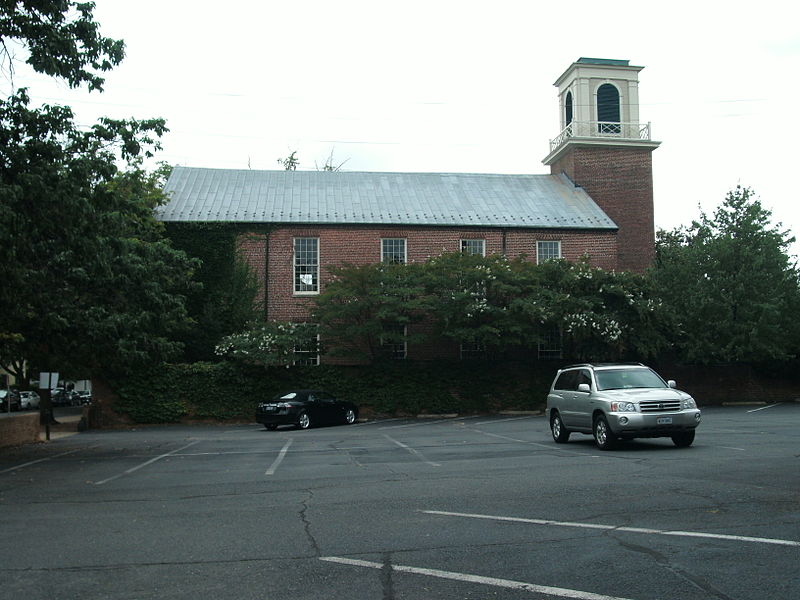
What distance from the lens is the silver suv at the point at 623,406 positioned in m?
15.5

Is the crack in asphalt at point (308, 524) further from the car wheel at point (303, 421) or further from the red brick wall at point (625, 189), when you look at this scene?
the red brick wall at point (625, 189)

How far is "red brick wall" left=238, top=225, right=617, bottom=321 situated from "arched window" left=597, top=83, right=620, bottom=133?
682 cm

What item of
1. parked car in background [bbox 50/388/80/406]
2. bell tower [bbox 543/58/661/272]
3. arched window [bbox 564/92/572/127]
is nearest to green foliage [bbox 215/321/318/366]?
bell tower [bbox 543/58/661/272]

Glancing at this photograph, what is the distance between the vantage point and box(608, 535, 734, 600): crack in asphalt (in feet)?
18.9

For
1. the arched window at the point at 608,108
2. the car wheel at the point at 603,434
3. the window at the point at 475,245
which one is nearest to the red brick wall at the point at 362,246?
the window at the point at 475,245

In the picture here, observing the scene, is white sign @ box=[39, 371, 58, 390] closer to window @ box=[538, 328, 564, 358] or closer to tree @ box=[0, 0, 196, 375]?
tree @ box=[0, 0, 196, 375]

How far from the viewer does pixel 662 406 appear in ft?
51.3

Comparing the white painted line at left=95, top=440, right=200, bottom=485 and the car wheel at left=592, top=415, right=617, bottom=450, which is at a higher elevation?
the car wheel at left=592, top=415, right=617, bottom=450

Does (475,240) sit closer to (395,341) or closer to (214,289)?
(395,341)

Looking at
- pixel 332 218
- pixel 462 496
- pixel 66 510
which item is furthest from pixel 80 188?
pixel 332 218

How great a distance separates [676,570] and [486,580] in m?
1.53

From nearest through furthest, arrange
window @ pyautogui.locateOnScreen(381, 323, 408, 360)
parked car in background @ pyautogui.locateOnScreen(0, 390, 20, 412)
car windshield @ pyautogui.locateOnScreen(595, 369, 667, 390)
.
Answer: car windshield @ pyautogui.locateOnScreen(595, 369, 667, 390)
window @ pyautogui.locateOnScreen(381, 323, 408, 360)
parked car in background @ pyautogui.locateOnScreen(0, 390, 20, 412)

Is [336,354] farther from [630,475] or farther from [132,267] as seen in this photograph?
[630,475]

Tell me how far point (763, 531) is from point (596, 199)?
36434mm
